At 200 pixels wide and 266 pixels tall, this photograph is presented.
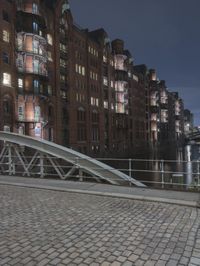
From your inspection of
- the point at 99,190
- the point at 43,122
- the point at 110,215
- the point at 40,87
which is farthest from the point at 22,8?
the point at 110,215

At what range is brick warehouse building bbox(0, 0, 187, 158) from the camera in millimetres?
39125

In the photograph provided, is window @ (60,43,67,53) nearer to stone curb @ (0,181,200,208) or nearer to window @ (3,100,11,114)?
window @ (3,100,11,114)

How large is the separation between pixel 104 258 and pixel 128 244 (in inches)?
29.8

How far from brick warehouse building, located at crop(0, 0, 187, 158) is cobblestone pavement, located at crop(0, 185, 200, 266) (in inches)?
1179

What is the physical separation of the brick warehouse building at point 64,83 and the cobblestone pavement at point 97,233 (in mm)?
29954

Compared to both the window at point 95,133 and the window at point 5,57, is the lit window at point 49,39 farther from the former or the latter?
the window at point 95,133

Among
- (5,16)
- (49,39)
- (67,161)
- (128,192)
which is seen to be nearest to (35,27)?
(5,16)

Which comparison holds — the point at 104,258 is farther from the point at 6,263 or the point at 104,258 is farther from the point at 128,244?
the point at 6,263

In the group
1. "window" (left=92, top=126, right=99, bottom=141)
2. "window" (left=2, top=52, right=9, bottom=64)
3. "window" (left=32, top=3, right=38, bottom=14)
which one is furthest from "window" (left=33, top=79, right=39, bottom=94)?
"window" (left=92, top=126, right=99, bottom=141)

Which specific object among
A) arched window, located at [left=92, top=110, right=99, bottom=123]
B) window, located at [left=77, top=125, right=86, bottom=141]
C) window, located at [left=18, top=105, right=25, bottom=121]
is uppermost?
arched window, located at [left=92, top=110, right=99, bottom=123]

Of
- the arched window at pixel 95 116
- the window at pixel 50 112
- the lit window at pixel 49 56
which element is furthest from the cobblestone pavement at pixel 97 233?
the arched window at pixel 95 116

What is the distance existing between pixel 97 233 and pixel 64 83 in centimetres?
4806

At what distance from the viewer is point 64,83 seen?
52.3 metres

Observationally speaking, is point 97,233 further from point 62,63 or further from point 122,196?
point 62,63
